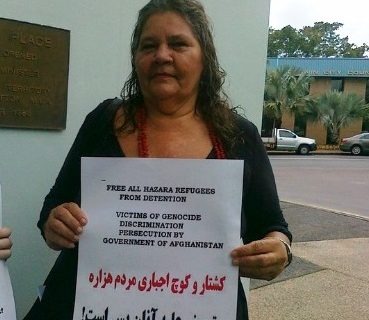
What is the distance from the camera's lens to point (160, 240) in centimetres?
152

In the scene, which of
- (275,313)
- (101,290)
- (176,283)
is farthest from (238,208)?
(275,313)

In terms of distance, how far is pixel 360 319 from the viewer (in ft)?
13.9

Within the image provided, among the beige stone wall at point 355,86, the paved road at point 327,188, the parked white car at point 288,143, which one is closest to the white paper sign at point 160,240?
the paved road at point 327,188

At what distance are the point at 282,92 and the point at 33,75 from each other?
31118 mm

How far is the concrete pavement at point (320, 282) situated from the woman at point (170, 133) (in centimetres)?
282

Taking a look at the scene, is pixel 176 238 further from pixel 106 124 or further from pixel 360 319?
pixel 360 319

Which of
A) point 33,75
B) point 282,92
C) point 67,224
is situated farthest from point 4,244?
point 282,92

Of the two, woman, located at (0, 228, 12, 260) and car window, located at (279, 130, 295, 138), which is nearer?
woman, located at (0, 228, 12, 260)

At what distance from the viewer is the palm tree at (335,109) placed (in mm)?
32938

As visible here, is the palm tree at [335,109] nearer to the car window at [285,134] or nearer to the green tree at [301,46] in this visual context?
the car window at [285,134]

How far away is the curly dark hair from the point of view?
159cm

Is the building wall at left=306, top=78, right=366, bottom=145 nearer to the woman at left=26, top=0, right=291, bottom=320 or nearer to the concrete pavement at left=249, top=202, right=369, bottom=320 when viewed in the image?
the concrete pavement at left=249, top=202, right=369, bottom=320

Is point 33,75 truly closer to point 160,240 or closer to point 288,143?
point 160,240

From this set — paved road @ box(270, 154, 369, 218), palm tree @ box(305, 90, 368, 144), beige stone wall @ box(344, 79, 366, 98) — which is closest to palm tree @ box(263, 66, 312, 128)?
palm tree @ box(305, 90, 368, 144)
